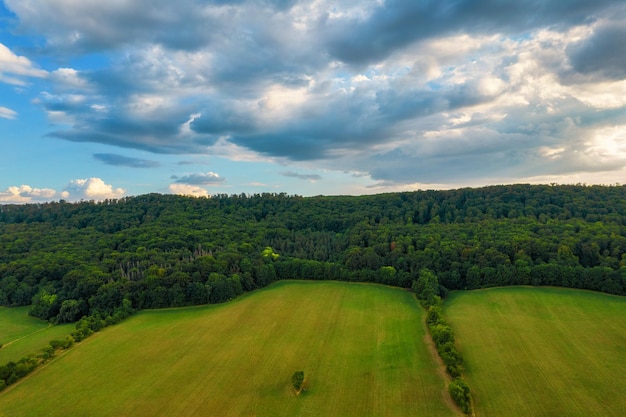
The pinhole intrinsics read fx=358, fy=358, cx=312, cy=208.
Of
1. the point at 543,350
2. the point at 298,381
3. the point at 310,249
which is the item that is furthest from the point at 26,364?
the point at 310,249

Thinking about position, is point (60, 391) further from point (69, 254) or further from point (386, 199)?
point (386, 199)

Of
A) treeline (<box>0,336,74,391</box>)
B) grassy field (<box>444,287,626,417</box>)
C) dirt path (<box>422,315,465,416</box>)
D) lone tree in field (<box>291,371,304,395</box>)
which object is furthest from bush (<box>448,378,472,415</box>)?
treeline (<box>0,336,74,391</box>)

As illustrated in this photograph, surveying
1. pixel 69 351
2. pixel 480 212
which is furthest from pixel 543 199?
pixel 69 351

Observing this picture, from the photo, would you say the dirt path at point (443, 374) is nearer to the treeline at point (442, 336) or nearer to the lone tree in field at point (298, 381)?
the treeline at point (442, 336)

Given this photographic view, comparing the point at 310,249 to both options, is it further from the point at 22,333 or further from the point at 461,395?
the point at 461,395

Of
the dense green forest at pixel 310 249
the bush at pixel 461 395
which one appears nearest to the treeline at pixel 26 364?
the dense green forest at pixel 310 249

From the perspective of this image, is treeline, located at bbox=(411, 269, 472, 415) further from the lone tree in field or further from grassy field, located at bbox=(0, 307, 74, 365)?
grassy field, located at bbox=(0, 307, 74, 365)
